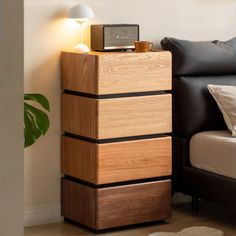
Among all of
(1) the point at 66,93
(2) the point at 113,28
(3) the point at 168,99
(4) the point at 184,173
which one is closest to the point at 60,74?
(1) the point at 66,93

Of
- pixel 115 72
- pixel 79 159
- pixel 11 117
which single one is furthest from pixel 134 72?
pixel 11 117

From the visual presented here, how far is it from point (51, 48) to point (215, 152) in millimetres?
1210

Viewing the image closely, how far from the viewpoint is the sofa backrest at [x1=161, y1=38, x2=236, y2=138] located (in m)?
4.38

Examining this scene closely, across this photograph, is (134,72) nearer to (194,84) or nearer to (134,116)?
(134,116)

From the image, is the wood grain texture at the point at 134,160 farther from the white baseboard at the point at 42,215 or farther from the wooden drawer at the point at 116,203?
the white baseboard at the point at 42,215

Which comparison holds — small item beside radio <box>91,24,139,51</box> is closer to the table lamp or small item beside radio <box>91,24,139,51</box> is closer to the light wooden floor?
the table lamp

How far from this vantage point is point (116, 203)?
4039mm

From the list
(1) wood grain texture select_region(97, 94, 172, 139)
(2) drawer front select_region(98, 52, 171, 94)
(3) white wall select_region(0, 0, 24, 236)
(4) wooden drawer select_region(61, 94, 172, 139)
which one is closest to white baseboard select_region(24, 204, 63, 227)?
(4) wooden drawer select_region(61, 94, 172, 139)

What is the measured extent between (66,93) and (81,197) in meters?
0.66

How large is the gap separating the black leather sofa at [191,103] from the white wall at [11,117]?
321 centimetres

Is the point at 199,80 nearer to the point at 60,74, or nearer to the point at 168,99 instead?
the point at 168,99

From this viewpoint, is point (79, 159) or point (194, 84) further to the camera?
point (194, 84)

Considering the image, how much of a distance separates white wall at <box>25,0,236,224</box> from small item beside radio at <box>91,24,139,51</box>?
0.37 feet

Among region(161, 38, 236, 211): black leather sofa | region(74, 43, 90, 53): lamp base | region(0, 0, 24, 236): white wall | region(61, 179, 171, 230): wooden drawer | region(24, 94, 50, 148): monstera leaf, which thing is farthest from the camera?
region(161, 38, 236, 211): black leather sofa
